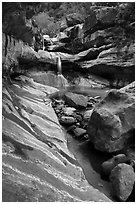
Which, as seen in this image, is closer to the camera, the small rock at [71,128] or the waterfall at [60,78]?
the small rock at [71,128]

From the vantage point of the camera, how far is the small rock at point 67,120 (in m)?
7.75

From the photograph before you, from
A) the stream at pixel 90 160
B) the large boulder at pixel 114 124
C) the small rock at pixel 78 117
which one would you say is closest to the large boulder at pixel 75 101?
the small rock at pixel 78 117

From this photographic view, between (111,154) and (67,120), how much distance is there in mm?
2509

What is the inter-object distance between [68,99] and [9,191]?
23.7 ft

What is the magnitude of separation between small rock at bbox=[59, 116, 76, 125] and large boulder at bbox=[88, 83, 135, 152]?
1576 mm

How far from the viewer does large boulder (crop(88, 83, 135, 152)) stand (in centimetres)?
567

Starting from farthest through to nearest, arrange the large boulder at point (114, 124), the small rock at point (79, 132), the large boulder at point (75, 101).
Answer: the large boulder at point (75, 101)
the small rock at point (79, 132)
the large boulder at point (114, 124)

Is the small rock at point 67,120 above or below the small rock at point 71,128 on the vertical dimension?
above

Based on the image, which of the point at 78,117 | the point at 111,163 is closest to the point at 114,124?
the point at 111,163

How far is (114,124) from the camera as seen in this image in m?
5.68

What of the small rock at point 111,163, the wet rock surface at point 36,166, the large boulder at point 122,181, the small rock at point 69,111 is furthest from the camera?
the small rock at point 69,111

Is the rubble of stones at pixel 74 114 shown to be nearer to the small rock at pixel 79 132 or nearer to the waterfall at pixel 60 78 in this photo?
the small rock at pixel 79 132

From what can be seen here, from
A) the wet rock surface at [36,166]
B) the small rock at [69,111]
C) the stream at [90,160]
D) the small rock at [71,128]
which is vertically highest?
the wet rock surface at [36,166]

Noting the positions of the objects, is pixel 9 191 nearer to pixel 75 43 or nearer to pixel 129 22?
pixel 129 22
